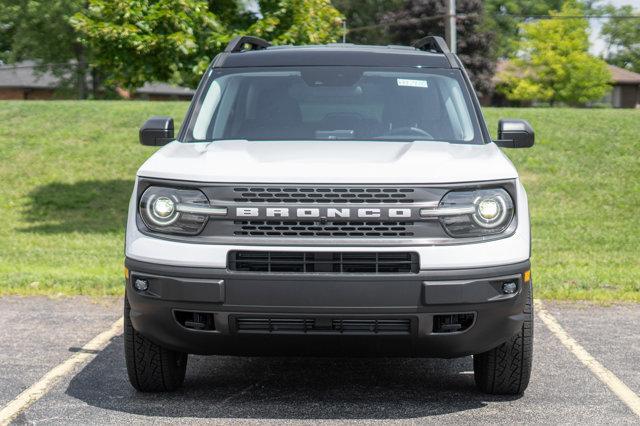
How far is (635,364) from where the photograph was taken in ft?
22.2

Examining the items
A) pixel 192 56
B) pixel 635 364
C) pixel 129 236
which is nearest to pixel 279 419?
pixel 129 236

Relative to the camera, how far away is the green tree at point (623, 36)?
95.6m

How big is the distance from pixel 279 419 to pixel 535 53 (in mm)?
57799

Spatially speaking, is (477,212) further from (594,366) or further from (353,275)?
(594,366)

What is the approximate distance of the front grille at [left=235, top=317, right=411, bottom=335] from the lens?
5.10 m

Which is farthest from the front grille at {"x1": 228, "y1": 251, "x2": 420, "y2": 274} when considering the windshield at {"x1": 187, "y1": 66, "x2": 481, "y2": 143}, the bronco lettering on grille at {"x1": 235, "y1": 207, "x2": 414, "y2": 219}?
the windshield at {"x1": 187, "y1": 66, "x2": 481, "y2": 143}

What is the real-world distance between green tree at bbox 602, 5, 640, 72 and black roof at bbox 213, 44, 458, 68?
9277 centimetres

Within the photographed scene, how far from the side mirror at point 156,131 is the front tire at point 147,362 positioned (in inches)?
48.0

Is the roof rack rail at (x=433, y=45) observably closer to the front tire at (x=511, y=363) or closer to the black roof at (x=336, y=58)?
the black roof at (x=336, y=58)

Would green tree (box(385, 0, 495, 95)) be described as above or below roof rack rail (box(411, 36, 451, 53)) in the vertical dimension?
below

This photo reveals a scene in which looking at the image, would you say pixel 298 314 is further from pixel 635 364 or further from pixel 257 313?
pixel 635 364

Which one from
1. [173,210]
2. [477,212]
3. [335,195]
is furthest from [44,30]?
[477,212]

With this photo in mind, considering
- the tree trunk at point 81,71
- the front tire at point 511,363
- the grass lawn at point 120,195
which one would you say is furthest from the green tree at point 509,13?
the front tire at point 511,363

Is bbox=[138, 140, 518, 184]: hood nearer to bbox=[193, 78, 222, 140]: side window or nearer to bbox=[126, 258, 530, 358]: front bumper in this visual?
bbox=[126, 258, 530, 358]: front bumper
